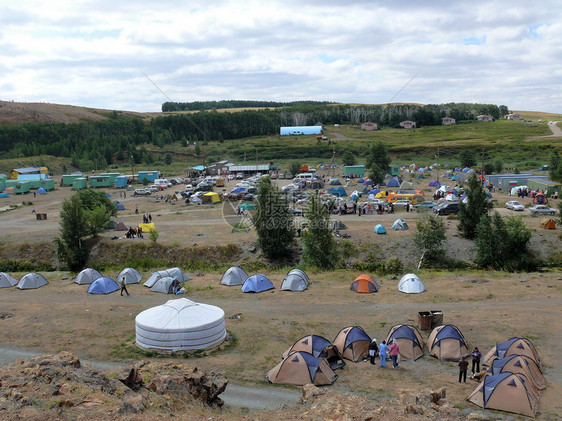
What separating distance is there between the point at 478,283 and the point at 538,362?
401 inches

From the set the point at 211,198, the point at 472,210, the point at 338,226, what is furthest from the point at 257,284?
the point at 211,198

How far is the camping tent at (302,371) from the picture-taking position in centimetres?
1369

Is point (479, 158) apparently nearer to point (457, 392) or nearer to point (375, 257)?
point (375, 257)

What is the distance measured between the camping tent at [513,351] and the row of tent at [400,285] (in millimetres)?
7971

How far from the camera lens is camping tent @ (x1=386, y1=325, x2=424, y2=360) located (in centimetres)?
1550

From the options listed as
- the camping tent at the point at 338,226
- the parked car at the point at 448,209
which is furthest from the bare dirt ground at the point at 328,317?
the parked car at the point at 448,209

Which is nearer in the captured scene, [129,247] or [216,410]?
[216,410]

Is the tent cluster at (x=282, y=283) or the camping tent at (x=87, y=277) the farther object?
the camping tent at (x=87, y=277)

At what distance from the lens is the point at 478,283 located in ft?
79.9

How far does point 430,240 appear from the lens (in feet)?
100

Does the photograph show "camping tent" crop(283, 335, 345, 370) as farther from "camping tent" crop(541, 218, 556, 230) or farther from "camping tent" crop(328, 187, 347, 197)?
"camping tent" crop(328, 187, 347, 197)

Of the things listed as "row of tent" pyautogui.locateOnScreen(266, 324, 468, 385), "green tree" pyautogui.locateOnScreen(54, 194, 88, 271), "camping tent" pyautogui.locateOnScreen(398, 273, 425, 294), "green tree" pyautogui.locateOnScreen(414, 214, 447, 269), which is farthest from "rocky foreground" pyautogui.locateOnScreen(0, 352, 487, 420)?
"green tree" pyautogui.locateOnScreen(54, 194, 88, 271)

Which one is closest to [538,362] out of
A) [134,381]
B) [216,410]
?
[216,410]

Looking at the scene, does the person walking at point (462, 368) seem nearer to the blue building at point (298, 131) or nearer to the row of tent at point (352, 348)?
the row of tent at point (352, 348)
